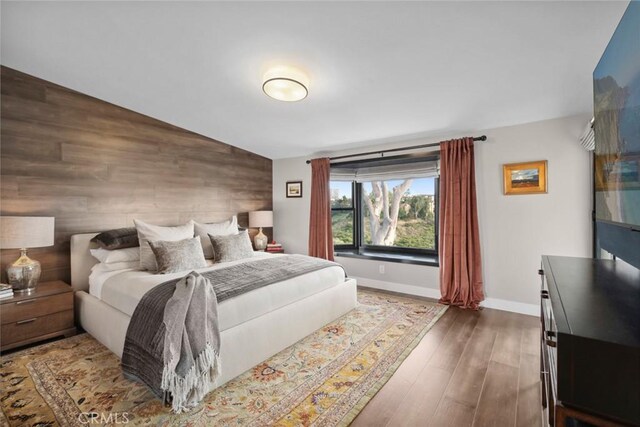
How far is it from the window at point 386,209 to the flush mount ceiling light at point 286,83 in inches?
83.3

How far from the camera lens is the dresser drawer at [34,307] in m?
2.28

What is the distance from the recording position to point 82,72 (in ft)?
8.91

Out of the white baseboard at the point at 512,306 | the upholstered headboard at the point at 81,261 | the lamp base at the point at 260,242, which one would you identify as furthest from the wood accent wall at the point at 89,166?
the white baseboard at the point at 512,306

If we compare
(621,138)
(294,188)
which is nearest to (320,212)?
(294,188)

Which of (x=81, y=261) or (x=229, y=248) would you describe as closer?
(x=81, y=261)

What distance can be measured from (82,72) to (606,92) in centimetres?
396

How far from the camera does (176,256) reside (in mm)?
2781

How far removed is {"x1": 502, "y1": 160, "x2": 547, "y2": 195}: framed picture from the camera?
2.99 meters

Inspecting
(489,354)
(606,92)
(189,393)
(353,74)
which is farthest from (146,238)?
(606,92)

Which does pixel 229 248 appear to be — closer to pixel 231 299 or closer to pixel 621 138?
pixel 231 299

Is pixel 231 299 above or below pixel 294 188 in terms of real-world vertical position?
below

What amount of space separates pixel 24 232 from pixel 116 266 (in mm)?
734

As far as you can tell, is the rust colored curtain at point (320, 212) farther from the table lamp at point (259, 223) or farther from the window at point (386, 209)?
the table lamp at point (259, 223)

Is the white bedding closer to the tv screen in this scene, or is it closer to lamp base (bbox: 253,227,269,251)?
lamp base (bbox: 253,227,269,251)
